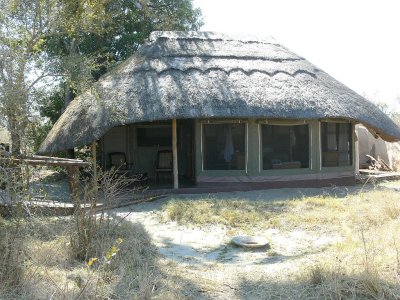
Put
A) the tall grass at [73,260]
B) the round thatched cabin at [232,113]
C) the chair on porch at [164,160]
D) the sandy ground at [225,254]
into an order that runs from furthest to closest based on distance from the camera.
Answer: the chair on porch at [164,160] → the round thatched cabin at [232,113] → the sandy ground at [225,254] → the tall grass at [73,260]

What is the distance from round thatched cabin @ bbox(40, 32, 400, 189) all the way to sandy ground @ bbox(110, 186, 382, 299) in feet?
12.0

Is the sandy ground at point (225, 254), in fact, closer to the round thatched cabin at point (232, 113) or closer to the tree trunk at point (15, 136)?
the tree trunk at point (15, 136)

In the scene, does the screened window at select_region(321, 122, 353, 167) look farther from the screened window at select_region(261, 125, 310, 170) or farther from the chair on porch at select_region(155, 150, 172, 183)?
the chair on porch at select_region(155, 150, 172, 183)

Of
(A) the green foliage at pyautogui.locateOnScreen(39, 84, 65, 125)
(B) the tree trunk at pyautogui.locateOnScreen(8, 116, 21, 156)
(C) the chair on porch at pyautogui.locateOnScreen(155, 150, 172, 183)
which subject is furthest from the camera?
(A) the green foliage at pyautogui.locateOnScreen(39, 84, 65, 125)

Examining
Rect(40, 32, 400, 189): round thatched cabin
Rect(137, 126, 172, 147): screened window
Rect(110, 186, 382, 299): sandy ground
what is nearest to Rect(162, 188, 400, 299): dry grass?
Rect(110, 186, 382, 299): sandy ground

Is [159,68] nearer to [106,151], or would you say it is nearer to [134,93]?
[134,93]

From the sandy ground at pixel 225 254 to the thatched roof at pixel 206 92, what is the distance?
3.46 m

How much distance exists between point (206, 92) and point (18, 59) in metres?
5.10

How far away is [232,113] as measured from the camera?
1118 centimetres

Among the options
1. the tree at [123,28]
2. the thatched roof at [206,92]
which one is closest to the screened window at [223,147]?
the thatched roof at [206,92]

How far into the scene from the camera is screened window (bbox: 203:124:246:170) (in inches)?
479

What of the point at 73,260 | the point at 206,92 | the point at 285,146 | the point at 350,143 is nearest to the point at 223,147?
the point at 206,92

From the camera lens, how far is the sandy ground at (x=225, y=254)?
15.3ft

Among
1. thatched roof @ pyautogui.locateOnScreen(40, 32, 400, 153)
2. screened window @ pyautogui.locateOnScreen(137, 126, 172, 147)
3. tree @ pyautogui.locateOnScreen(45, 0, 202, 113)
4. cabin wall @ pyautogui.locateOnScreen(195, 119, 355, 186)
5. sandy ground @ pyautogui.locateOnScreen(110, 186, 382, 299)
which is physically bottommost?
sandy ground @ pyautogui.locateOnScreen(110, 186, 382, 299)
